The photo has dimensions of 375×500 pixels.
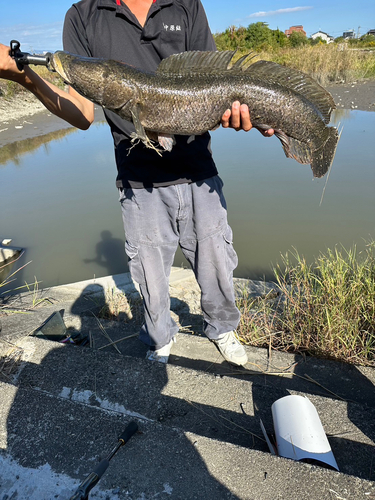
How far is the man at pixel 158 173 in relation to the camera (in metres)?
2.47

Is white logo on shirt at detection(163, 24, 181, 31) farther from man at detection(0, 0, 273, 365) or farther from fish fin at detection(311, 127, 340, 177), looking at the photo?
fish fin at detection(311, 127, 340, 177)

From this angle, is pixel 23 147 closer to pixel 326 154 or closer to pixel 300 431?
pixel 326 154

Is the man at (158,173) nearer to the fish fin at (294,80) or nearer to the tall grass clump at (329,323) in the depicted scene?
the fish fin at (294,80)

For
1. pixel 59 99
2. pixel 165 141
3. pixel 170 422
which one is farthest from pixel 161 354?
pixel 59 99

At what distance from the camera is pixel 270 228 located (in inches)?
258

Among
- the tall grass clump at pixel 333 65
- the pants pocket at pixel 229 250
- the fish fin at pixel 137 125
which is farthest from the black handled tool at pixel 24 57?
the tall grass clump at pixel 333 65

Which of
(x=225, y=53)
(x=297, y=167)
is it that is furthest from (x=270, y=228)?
(x=225, y=53)

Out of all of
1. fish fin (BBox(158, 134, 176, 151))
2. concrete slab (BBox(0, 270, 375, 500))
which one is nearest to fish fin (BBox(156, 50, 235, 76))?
fish fin (BBox(158, 134, 176, 151))

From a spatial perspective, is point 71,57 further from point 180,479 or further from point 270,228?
point 270,228

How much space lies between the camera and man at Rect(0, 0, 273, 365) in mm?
2473

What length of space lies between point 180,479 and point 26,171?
10390mm

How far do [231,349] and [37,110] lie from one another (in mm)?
18324

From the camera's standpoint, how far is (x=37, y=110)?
17672mm

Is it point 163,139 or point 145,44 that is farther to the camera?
point 145,44
